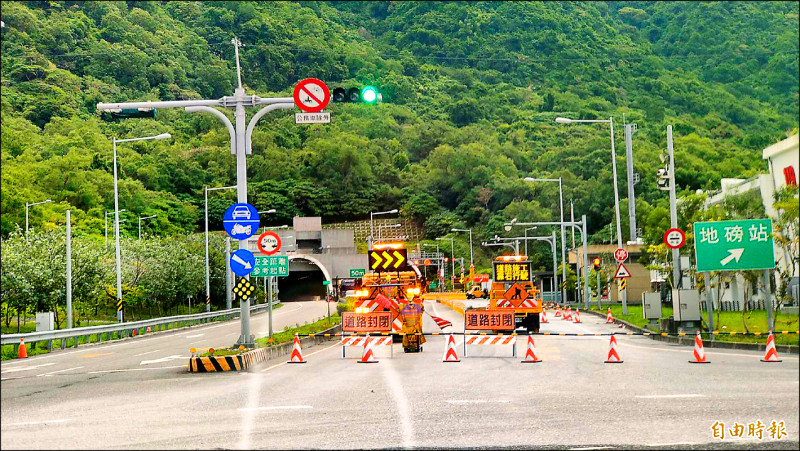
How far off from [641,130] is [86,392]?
3057 inches

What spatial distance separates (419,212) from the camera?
121438mm

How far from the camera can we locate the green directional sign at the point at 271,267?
31156mm

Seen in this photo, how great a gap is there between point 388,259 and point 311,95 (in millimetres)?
7573

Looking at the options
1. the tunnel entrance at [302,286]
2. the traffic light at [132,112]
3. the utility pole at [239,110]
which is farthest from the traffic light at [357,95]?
the tunnel entrance at [302,286]

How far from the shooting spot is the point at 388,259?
26031 millimetres

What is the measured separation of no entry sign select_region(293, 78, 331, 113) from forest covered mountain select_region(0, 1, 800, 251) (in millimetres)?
18636

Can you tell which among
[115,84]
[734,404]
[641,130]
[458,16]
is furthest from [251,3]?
[734,404]

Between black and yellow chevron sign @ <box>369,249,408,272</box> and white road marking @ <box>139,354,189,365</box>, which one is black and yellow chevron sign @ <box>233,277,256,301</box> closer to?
white road marking @ <box>139,354,189,365</box>

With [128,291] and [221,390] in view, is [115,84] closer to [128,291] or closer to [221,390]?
[128,291]

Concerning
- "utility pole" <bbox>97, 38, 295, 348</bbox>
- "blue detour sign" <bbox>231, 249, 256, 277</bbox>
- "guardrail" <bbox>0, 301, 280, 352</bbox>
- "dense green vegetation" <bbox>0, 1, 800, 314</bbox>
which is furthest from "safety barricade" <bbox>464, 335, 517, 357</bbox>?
"dense green vegetation" <bbox>0, 1, 800, 314</bbox>

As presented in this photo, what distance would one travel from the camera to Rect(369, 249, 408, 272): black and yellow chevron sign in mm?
25953

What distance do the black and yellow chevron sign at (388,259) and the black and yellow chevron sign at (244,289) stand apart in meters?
3.97

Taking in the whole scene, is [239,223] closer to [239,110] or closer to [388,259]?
[239,110]

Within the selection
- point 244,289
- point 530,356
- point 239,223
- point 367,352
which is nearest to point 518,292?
point 530,356
